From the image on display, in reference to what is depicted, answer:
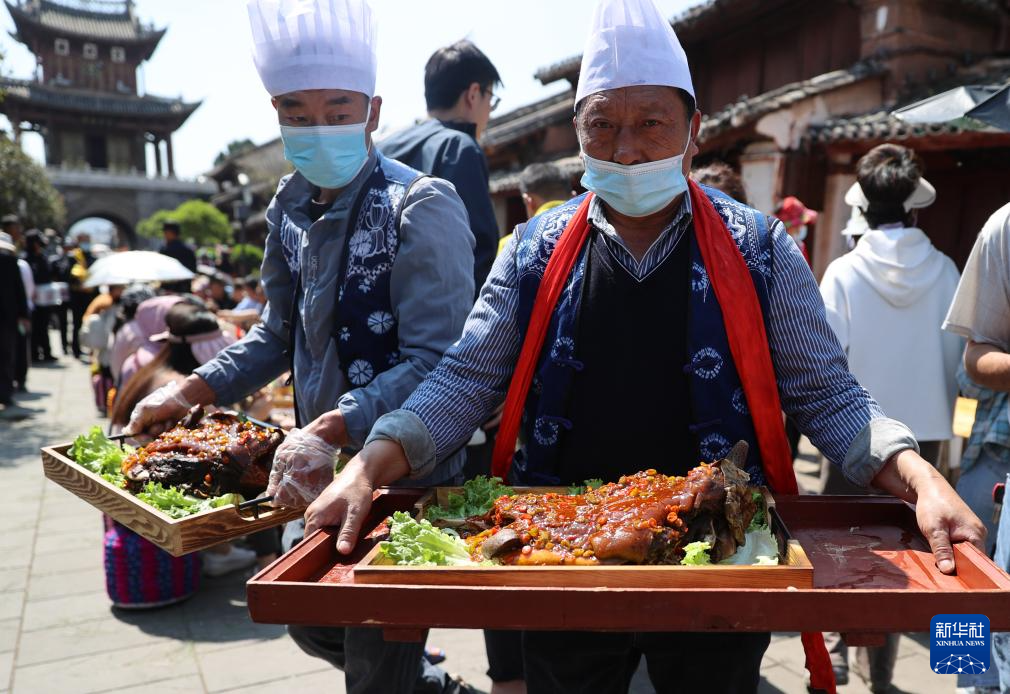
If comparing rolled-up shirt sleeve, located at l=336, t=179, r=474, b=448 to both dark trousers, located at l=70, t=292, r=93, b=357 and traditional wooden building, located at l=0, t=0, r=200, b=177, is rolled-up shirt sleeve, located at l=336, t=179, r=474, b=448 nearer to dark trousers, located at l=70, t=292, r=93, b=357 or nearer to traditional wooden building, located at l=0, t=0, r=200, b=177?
dark trousers, located at l=70, t=292, r=93, b=357

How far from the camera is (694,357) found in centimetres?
190

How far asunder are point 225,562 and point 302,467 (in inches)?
143

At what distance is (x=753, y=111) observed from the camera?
27.0 ft

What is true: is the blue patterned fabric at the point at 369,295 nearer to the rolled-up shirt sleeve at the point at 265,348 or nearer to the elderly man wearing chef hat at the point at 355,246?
the elderly man wearing chef hat at the point at 355,246

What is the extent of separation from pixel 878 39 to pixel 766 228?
28.1 ft

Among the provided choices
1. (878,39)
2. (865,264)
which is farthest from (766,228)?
(878,39)

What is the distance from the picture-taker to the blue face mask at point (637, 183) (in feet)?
6.39

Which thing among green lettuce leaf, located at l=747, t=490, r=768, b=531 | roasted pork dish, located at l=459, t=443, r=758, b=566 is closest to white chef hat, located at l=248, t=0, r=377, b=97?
roasted pork dish, located at l=459, t=443, r=758, b=566

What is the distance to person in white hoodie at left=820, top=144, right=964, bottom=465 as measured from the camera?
12.7 feet

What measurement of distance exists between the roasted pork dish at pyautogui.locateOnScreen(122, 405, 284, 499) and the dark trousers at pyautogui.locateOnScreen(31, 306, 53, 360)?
14640mm

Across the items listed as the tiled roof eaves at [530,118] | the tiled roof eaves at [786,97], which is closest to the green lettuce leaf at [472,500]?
the tiled roof eaves at [786,97]

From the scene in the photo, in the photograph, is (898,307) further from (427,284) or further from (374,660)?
(374,660)

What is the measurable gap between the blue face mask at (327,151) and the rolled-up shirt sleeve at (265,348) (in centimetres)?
34

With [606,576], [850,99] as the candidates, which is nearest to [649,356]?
[606,576]
